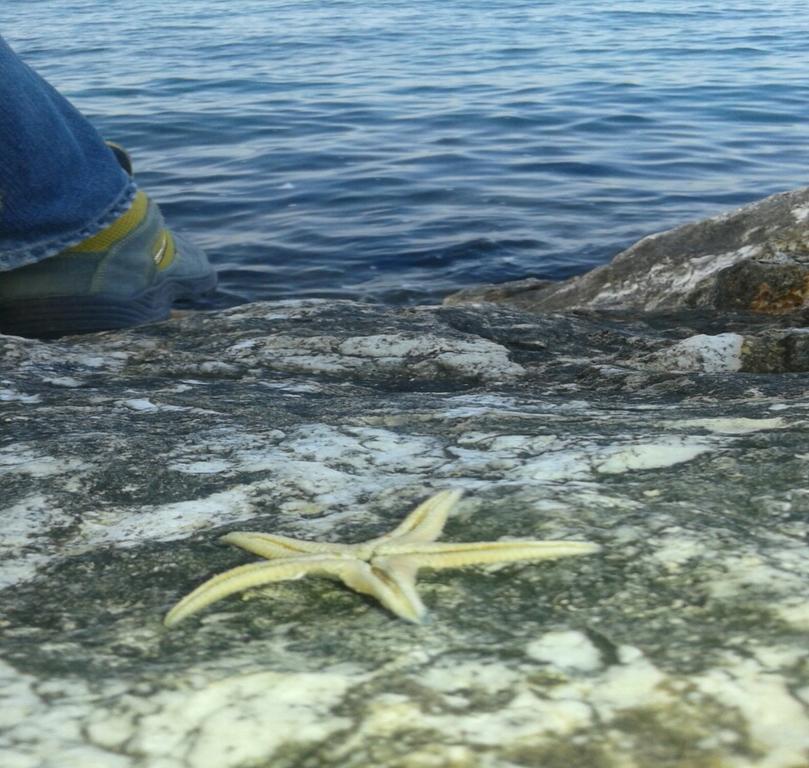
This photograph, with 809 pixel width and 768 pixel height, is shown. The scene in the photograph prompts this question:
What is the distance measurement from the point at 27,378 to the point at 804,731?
2442 mm

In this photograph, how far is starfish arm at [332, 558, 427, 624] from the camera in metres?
1.48

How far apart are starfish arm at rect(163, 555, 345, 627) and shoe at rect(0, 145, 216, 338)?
3.40 meters

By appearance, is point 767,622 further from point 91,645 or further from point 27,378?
point 27,378

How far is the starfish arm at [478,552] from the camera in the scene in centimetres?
160

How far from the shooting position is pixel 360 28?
58.3ft

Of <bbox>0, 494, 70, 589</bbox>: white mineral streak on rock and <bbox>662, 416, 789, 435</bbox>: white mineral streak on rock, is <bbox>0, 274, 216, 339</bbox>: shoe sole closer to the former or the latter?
<bbox>0, 494, 70, 589</bbox>: white mineral streak on rock

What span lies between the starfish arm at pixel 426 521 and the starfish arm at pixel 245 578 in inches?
4.0

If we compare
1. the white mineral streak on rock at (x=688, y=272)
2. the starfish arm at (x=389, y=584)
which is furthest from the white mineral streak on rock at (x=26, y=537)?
the white mineral streak on rock at (x=688, y=272)

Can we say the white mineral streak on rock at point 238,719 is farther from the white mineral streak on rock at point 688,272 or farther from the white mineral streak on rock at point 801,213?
the white mineral streak on rock at point 801,213

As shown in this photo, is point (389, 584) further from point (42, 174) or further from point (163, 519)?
point (42, 174)

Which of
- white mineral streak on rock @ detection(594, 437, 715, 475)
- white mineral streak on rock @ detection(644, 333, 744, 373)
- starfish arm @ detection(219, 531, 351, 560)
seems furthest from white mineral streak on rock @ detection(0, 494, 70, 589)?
white mineral streak on rock @ detection(644, 333, 744, 373)

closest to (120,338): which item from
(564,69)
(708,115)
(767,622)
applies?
(767,622)

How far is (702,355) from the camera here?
3463 millimetres

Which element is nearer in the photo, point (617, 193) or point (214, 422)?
point (214, 422)
